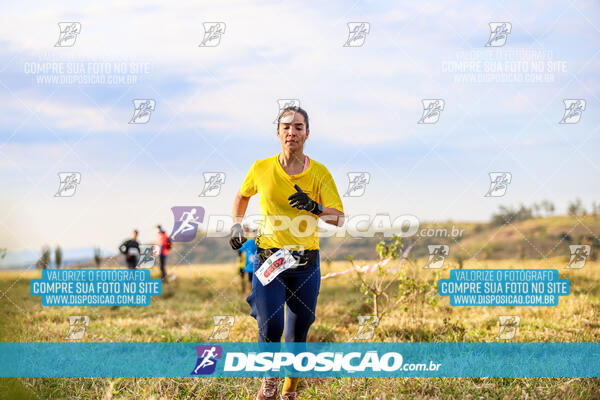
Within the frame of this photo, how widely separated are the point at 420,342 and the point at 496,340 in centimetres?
103

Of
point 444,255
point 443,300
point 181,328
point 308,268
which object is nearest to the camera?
point 308,268

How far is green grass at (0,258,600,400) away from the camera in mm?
5176

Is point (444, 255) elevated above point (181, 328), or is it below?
above

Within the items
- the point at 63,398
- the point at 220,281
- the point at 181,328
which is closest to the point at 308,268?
the point at 63,398

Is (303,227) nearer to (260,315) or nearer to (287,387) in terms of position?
(260,315)

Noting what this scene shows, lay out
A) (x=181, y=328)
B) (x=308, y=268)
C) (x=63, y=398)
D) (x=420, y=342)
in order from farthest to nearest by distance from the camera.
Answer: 1. (x=181, y=328)
2. (x=420, y=342)
3. (x=63, y=398)
4. (x=308, y=268)

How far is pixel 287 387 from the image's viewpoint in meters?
4.88

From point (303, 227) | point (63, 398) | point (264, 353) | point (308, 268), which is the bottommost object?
point (63, 398)
